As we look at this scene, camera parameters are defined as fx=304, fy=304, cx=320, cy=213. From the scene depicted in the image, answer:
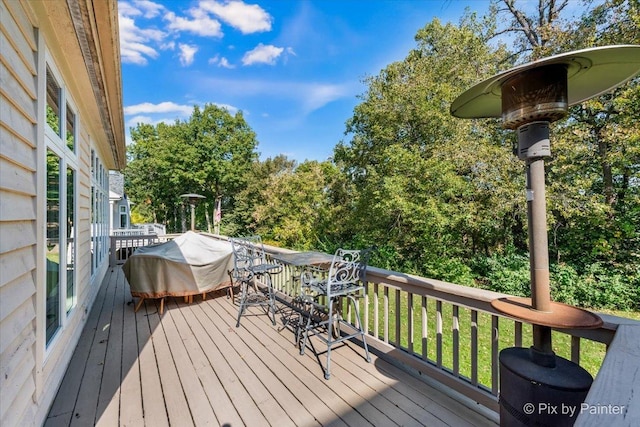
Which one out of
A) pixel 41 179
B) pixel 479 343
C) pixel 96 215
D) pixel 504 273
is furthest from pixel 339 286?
pixel 504 273

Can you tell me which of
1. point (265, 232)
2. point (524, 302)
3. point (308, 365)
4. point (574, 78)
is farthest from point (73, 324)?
point (265, 232)

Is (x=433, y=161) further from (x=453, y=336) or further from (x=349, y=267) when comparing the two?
(x=453, y=336)

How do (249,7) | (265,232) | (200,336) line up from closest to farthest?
1. (200,336)
2. (249,7)
3. (265,232)

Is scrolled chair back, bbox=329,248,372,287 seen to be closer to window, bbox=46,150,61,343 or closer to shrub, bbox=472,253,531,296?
window, bbox=46,150,61,343

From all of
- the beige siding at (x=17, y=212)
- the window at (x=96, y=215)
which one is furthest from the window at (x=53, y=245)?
the window at (x=96, y=215)

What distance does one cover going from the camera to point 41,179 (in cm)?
195

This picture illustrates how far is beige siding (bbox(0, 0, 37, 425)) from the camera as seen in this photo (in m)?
1.41

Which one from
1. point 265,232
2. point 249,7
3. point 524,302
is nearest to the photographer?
point 524,302

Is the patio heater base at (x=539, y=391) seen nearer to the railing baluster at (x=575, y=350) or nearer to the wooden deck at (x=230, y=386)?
the railing baluster at (x=575, y=350)

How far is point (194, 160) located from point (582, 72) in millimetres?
23960

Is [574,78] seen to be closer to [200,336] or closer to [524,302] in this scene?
[524,302]

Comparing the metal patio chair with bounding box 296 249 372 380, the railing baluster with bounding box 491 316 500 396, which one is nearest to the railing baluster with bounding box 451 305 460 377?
the railing baluster with bounding box 491 316 500 396

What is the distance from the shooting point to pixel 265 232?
19234mm

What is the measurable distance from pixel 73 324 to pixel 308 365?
2469mm
